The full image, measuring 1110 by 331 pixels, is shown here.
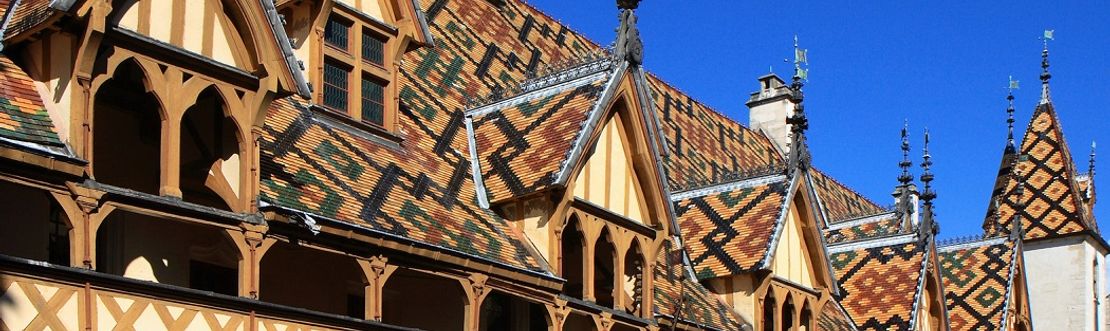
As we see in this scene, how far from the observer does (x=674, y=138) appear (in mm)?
31578

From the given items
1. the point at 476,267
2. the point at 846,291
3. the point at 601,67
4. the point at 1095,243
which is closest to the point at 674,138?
the point at 846,291

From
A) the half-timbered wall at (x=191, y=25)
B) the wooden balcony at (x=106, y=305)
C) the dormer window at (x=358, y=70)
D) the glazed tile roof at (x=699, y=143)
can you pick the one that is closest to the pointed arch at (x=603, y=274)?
the dormer window at (x=358, y=70)

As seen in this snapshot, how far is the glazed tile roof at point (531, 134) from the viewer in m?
20.1

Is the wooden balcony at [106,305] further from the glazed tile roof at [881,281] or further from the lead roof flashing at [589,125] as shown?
the glazed tile roof at [881,281]

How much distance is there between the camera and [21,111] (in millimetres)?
13484

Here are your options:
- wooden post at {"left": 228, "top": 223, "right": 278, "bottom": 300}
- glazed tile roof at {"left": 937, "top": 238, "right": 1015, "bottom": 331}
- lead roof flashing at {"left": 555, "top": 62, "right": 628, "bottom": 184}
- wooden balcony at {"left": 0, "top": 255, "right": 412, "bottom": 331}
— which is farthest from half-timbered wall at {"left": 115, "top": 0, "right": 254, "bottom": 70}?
glazed tile roof at {"left": 937, "top": 238, "right": 1015, "bottom": 331}

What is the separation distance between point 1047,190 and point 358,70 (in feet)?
94.3

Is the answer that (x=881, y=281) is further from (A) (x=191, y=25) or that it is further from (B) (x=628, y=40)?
(A) (x=191, y=25)

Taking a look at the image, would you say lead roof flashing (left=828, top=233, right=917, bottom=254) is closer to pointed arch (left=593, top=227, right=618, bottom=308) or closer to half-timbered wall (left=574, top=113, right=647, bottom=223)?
pointed arch (left=593, top=227, right=618, bottom=308)

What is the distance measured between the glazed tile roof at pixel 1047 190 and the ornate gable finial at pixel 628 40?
2410cm

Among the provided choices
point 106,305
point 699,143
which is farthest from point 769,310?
point 106,305

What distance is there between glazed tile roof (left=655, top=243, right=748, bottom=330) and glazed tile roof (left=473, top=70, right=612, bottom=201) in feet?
9.04

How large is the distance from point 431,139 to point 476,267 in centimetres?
349

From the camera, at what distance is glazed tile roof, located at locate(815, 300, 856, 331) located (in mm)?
28547
